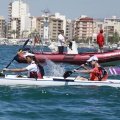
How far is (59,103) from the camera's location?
501 inches

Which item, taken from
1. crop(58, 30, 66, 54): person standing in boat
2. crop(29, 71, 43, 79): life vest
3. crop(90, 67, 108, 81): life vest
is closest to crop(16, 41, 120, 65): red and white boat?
crop(58, 30, 66, 54): person standing in boat

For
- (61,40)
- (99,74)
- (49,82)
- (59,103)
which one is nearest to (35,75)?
(49,82)

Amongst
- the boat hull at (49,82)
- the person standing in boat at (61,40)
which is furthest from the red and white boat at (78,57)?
the boat hull at (49,82)

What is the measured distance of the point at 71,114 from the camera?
1134 cm

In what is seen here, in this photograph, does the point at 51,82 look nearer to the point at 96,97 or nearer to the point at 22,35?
the point at 96,97

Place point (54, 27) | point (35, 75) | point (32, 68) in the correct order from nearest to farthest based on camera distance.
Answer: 1. point (32, 68)
2. point (35, 75)
3. point (54, 27)

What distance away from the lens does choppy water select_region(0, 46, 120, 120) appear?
36.7ft

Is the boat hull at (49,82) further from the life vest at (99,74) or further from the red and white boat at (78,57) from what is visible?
the red and white boat at (78,57)

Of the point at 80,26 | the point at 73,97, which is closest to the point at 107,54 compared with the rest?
the point at 73,97

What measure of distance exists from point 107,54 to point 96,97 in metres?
9.81

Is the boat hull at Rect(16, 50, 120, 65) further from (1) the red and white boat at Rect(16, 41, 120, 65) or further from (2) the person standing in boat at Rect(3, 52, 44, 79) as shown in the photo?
(2) the person standing in boat at Rect(3, 52, 44, 79)

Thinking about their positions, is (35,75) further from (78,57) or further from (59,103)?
(78,57)

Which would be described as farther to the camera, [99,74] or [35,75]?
[99,74]

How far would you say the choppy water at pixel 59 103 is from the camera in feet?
36.7
